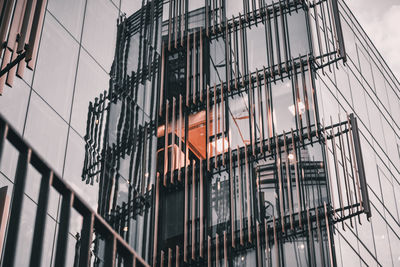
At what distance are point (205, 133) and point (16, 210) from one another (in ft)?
42.0

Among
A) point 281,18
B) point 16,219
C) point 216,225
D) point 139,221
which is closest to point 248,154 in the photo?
point 216,225

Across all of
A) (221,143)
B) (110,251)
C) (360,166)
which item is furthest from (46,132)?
(360,166)

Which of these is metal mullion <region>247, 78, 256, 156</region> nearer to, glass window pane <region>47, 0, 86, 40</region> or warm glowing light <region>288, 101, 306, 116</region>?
warm glowing light <region>288, 101, 306, 116</region>

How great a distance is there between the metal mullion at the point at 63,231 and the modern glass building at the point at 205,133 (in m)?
5.92

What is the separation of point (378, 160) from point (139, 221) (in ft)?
31.7

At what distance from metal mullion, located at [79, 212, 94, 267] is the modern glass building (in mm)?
5855

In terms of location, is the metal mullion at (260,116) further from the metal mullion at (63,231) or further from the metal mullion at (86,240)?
the metal mullion at (63,231)

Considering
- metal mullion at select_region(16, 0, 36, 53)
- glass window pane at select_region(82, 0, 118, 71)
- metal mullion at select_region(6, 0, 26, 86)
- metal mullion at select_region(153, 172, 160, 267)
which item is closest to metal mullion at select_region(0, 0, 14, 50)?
metal mullion at select_region(6, 0, 26, 86)

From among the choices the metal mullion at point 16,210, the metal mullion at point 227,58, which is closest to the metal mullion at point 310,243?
the metal mullion at point 227,58

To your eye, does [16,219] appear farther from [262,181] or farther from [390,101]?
[390,101]

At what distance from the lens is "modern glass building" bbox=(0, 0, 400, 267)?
13.0 meters

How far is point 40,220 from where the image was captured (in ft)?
15.0

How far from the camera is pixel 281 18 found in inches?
707

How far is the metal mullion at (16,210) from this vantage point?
429 centimetres
